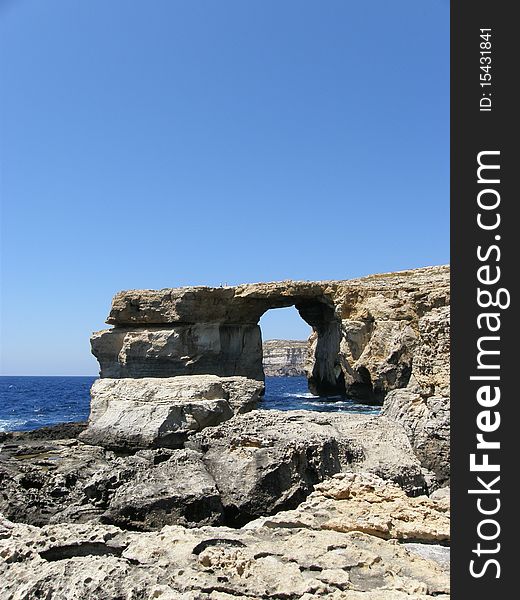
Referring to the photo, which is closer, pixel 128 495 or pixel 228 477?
pixel 128 495

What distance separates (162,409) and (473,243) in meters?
15.9

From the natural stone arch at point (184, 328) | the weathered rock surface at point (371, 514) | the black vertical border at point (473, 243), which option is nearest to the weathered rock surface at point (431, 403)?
the weathered rock surface at point (371, 514)

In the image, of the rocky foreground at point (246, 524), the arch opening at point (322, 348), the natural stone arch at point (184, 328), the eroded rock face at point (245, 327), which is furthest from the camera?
the arch opening at point (322, 348)

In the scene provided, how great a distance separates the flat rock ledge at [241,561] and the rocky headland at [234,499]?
16 millimetres

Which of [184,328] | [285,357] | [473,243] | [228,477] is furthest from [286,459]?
[285,357]

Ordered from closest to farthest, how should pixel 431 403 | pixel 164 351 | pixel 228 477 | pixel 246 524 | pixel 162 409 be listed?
1. pixel 246 524
2. pixel 228 477
3. pixel 431 403
4. pixel 162 409
5. pixel 164 351

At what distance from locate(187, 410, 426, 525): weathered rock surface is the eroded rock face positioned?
64.3 feet

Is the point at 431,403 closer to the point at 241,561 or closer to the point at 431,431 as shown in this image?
the point at 431,431

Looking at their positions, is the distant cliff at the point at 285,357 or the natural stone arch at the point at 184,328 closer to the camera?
the natural stone arch at the point at 184,328

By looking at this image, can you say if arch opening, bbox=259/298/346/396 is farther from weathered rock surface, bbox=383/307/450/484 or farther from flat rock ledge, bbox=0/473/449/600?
flat rock ledge, bbox=0/473/449/600

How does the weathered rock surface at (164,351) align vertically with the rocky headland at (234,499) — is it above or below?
above

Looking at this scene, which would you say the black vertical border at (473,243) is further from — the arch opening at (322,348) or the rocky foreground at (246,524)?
the arch opening at (322,348)

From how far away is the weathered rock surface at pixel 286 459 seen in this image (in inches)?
312

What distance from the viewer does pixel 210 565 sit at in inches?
188
